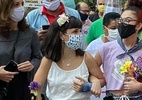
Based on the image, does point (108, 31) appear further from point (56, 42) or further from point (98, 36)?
point (56, 42)

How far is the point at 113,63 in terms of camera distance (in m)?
4.23

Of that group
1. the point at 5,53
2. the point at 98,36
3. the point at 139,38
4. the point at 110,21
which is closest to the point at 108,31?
the point at 110,21

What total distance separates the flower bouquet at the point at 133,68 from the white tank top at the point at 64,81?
41 centimetres

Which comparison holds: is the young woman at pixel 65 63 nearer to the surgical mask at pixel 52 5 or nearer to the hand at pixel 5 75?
the hand at pixel 5 75

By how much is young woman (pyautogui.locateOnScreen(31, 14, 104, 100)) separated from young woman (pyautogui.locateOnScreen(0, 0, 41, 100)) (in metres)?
0.24

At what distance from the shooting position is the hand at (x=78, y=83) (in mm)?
4066

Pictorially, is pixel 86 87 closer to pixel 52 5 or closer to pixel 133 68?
pixel 133 68

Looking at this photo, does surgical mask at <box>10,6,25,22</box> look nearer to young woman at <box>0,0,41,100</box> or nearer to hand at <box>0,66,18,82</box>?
young woman at <box>0,0,41,100</box>

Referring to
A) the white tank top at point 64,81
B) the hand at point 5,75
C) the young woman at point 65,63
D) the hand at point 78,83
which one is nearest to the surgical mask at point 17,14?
the young woman at point 65,63

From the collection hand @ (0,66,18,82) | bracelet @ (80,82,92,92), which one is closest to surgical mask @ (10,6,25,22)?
hand @ (0,66,18,82)

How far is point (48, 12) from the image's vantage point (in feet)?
18.5

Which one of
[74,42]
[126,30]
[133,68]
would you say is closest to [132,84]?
[133,68]

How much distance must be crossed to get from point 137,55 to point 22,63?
1140 millimetres

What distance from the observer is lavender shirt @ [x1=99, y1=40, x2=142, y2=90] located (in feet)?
13.8
